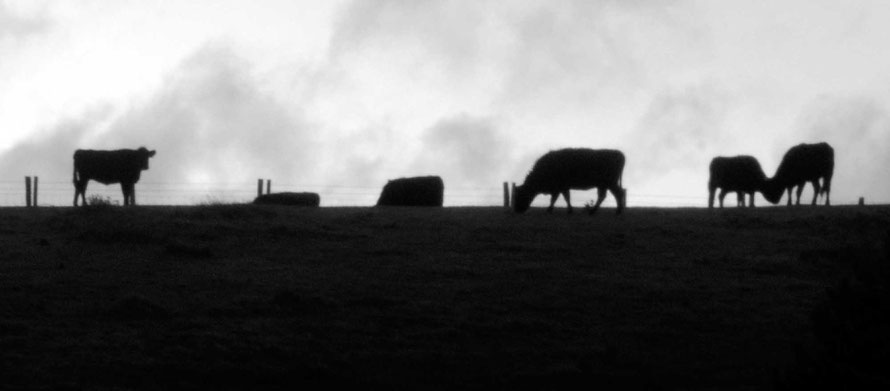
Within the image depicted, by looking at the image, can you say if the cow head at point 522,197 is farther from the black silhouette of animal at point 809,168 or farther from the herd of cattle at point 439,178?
the black silhouette of animal at point 809,168

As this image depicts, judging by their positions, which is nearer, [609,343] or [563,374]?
[563,374]

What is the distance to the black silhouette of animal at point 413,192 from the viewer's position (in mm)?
37125

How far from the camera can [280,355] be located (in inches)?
587

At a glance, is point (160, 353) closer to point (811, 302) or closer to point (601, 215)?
point (811, 302)

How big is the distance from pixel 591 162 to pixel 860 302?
795 inches

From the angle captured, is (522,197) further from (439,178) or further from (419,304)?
(419,304)

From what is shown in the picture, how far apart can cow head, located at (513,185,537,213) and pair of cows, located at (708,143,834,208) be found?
7.92m

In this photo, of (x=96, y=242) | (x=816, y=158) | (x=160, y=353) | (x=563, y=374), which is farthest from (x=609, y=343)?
(x=816, y=158)

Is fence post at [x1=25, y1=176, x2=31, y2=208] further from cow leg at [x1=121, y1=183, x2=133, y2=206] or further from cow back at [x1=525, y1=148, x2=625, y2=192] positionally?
cow back at [x1=525, y1=148, x2=625, y2=192]

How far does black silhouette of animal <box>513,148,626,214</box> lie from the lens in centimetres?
3138

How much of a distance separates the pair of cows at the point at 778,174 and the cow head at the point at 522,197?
792 cm

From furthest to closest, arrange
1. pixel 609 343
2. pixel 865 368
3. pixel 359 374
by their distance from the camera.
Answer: pixel 609 343, pixel 359 374, pixel 865 368

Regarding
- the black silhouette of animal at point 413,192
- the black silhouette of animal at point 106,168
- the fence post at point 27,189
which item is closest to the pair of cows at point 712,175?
the black silhouette of animal at point 413,192

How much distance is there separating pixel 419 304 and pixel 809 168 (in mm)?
21523
